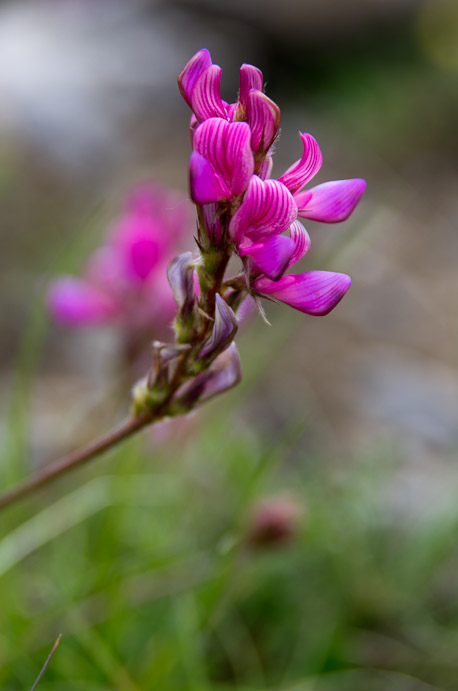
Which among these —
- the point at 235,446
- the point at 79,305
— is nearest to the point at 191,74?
the point at 79,305

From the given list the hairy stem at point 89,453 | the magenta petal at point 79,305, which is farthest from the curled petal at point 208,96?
the magenta petal at point 79,305

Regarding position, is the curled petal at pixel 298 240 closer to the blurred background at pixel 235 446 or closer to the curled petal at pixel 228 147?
the curled petal at pixel 228 147

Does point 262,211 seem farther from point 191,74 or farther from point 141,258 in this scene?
point 141,258

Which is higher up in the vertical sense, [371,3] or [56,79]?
[371,3]

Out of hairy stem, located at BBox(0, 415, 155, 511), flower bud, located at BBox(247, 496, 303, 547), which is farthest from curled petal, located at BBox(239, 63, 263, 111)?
flower bud, located at BBox(247, 496, 303, 547)

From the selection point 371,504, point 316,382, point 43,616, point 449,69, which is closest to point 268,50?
point 449,69

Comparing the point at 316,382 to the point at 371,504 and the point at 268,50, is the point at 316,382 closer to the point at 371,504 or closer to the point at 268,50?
the point at 371,504
